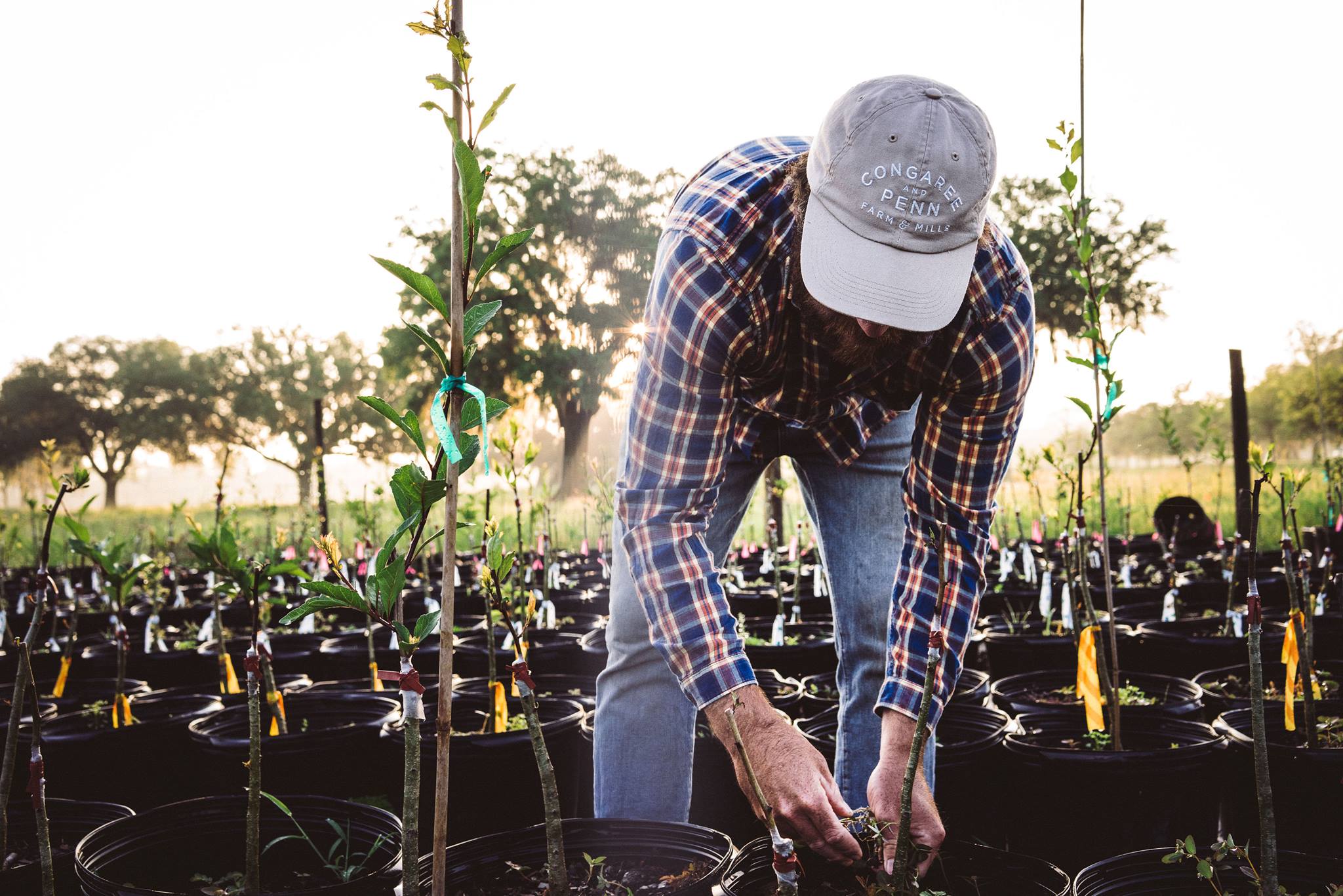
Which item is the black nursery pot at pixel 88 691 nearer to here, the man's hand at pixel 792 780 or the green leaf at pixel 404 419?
the man's hand at pixel 792 780

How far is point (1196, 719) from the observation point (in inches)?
97.6

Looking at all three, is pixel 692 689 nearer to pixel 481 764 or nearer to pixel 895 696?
pixel 895 696

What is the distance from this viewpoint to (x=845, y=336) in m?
1.42

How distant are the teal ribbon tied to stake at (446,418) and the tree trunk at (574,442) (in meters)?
20.9

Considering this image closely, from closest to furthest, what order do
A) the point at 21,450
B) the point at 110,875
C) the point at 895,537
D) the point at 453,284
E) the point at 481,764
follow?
the point at 453,284 < the point at 110,875 < the point at 895,537 < the point at 481,764 < the point at 21,450

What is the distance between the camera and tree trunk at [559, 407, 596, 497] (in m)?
22.1

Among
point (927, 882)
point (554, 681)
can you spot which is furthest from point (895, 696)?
point (554, 681)

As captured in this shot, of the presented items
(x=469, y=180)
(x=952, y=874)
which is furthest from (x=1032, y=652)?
(x=469, y=180)

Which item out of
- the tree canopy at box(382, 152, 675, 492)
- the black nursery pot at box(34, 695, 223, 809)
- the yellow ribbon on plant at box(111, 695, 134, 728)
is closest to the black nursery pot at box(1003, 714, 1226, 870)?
the black nursery pot at box(34, 695, 223, 809)

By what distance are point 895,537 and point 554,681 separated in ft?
5.09

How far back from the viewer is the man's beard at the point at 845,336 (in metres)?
1.40

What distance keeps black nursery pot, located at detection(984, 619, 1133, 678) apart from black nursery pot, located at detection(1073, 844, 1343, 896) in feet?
6.80

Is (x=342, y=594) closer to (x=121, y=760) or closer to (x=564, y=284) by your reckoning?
(x=121, y=760)

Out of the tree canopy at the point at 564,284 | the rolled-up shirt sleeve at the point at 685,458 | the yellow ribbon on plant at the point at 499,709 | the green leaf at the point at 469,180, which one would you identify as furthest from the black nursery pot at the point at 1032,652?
the tree canopy at the point at 564,284
